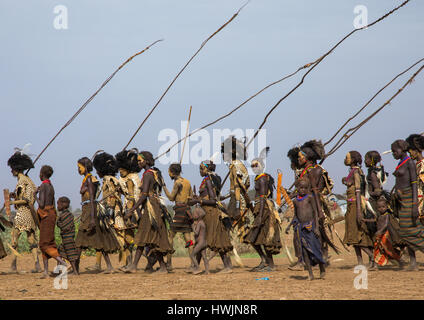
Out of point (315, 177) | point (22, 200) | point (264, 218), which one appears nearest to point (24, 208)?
point (22, 200)

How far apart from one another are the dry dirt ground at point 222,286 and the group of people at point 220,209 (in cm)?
47

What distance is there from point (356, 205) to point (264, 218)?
1.56 meters

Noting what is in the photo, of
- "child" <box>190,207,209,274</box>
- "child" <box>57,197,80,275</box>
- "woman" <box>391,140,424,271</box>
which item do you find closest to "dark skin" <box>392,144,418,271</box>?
"woman" <box>391,140,424,271</box>

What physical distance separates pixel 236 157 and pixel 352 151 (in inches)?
79.2

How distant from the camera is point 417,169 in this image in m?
10.9

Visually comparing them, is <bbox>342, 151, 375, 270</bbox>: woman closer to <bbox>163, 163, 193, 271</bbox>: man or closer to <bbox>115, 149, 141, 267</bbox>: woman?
<bbox>163, 163, 193, 271</bbox>: man

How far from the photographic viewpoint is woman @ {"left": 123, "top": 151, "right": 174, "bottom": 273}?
10.5 metres

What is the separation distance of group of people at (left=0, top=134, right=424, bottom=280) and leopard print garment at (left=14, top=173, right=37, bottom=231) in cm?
2

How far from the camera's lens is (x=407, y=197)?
10188mm

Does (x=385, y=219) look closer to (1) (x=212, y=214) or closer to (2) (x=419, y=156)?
(2) (x=419, y=156)

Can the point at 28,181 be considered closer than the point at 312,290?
No
